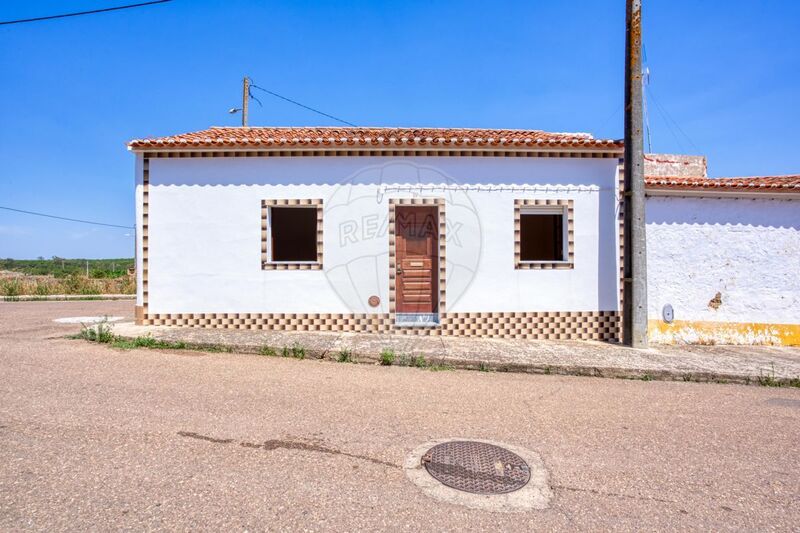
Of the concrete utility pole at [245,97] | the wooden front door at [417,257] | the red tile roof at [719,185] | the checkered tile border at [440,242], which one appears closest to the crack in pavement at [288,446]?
the checkered tile border at [440,242]

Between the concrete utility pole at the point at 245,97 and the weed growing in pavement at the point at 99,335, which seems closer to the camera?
the weed growing in pavement at the point at 99,335

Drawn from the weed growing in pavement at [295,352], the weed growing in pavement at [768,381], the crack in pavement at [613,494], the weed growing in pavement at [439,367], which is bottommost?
the weed growing in pavement at [768,381]

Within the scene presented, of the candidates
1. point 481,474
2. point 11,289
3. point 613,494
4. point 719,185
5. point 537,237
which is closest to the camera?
point 613,494

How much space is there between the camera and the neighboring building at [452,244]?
8211 millimetres

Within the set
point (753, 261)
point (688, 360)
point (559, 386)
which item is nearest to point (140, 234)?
point (559, 386)

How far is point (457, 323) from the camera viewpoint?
8188 millimetres

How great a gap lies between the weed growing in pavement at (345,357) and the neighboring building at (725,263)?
5.63 m

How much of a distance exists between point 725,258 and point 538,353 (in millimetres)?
4443

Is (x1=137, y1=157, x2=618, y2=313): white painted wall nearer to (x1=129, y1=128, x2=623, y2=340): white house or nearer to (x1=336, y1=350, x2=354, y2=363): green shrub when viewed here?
(x1=129, y1=128, x2=623, y2=340): white house

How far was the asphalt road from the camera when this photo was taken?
2455 millimetres

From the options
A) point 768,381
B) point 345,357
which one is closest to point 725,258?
point 768,381

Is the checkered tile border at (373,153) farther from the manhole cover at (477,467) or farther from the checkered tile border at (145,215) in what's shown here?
the manhole cover at (477,467)

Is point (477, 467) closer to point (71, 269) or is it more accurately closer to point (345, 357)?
point (345, 357)

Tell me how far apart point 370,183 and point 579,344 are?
4.72 m
